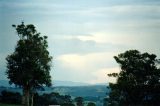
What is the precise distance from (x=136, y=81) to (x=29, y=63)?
70.0 ft

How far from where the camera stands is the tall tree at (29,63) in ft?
235

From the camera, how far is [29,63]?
7231cm

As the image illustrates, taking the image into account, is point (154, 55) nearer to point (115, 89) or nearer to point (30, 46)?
point (115, 89)

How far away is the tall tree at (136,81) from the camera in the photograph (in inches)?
3019

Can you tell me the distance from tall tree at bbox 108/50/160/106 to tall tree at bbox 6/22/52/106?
14.5 m

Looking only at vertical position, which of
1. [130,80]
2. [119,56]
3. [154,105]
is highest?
[119,56]

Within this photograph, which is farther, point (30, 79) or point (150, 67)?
point (150, 67)

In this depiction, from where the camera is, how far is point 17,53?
2862 inches

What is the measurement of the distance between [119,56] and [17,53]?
2062 cm

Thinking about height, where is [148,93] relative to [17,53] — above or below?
below

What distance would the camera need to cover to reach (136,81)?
7812 centimetres

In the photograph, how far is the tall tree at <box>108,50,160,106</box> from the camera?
252ft

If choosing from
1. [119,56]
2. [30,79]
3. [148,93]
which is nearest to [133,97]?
[148,93]

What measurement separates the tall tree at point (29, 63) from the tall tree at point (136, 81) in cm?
1453
